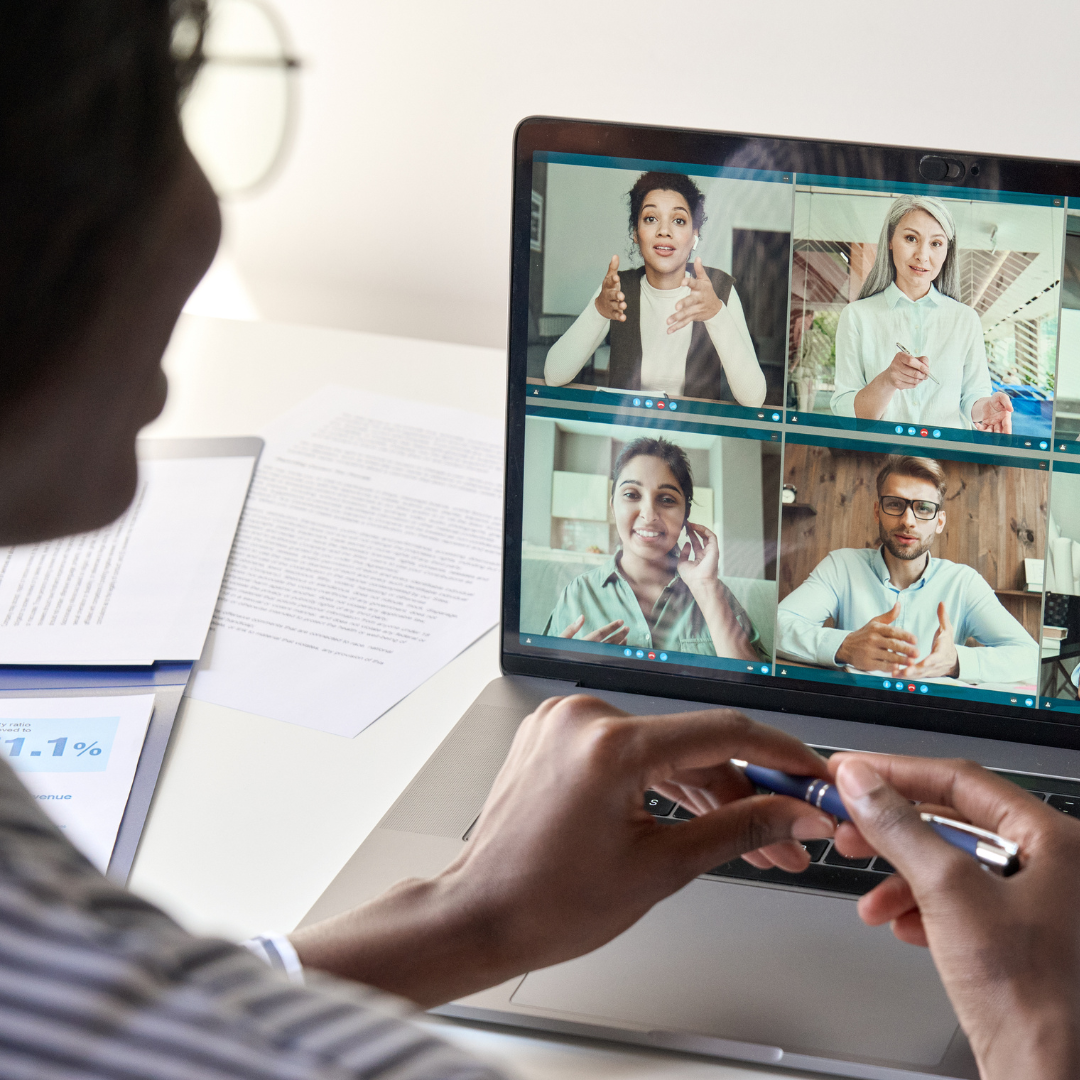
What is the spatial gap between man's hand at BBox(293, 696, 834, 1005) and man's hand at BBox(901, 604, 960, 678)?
15cm

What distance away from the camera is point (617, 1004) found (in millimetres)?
454

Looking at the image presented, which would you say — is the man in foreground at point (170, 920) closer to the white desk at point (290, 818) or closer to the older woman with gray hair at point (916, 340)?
the white desk at point (290, 818)

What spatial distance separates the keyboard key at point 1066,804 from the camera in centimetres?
56

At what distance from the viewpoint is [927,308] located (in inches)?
21.8

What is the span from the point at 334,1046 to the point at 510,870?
0.79ft

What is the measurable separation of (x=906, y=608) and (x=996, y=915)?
0.22 meters

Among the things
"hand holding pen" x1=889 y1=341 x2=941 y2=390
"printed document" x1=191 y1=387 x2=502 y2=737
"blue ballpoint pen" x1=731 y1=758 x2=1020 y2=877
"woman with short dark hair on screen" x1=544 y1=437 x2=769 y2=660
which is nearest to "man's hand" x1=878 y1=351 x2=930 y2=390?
"hand holding pen" x1=889 y1=341 x2=941 y2=390

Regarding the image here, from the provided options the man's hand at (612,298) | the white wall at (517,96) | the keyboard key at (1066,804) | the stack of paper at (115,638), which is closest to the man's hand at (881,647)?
the keyboard key at (1066,804)

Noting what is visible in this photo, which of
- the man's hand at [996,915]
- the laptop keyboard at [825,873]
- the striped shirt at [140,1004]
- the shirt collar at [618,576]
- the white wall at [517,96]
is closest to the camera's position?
the striped shirt at [140,1004]

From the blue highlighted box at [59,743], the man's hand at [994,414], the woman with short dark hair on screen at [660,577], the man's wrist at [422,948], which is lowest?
the man's wrist at [422,948]

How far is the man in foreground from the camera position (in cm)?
21


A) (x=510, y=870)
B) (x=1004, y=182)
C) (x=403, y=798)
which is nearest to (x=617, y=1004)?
(x=510, y=870)

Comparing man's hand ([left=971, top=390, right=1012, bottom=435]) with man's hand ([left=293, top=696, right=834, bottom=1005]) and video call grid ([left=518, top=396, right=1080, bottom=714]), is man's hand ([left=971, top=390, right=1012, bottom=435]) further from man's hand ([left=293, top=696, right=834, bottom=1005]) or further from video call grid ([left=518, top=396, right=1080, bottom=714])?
man's hand ([left=293, top=696, right=834, bottom=1005])

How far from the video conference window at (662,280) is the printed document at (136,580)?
291 mm
